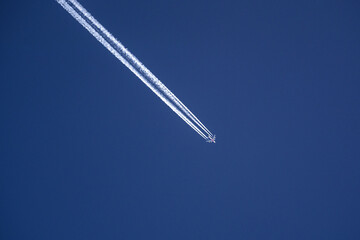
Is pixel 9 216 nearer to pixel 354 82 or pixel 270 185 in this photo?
pixel 270 185

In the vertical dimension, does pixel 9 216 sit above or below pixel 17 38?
below

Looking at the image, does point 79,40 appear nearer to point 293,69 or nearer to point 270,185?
point 293,69

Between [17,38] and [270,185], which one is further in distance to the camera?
[270,185]

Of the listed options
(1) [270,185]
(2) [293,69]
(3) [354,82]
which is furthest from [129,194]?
(3) [354,82]

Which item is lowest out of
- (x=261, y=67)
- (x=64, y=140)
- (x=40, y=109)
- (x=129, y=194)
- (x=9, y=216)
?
(x=9, y=216)

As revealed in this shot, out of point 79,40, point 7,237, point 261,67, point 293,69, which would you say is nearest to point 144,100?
point 79,40

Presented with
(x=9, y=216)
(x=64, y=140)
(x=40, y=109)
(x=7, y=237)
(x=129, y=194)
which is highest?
(x=40, y=109)
